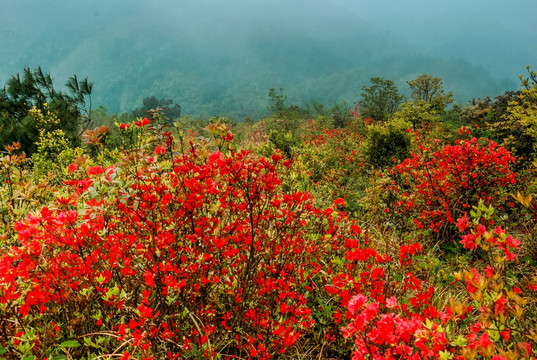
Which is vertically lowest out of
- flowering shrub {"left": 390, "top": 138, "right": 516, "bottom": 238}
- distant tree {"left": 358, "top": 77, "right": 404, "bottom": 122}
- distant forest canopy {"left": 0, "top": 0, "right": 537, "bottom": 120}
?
flowering shrub {"left": 390, "top": 138, "right": 516, "bottom": 238}

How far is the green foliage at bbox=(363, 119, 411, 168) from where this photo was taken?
727cm

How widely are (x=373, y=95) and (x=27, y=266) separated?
21.4m

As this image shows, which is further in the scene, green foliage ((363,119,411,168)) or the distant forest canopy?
the distant forest canopy

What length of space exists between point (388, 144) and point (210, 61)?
583 ft

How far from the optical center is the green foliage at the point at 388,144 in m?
7.27

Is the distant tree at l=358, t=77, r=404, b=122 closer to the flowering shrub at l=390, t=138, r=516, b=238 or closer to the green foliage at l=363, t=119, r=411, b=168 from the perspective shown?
the green foliage at l=363, t=119, r=411, b=168

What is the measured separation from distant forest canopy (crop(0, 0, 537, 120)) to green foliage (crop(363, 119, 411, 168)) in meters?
102

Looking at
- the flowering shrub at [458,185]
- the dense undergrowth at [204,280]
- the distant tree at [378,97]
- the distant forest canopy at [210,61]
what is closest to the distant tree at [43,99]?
the dense undergrowth at [204,280]

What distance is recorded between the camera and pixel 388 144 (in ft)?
24.1

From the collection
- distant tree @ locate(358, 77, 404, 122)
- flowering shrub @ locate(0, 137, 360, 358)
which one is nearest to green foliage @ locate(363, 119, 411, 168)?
flowering shrub @ locate(0, 137, 360, 358)

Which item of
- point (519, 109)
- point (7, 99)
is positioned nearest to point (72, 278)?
point (519, 109)

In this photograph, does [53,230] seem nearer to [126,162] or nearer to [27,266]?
[27,266]

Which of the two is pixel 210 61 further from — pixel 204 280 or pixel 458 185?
pixel 204 280

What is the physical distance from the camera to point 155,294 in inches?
79.2
